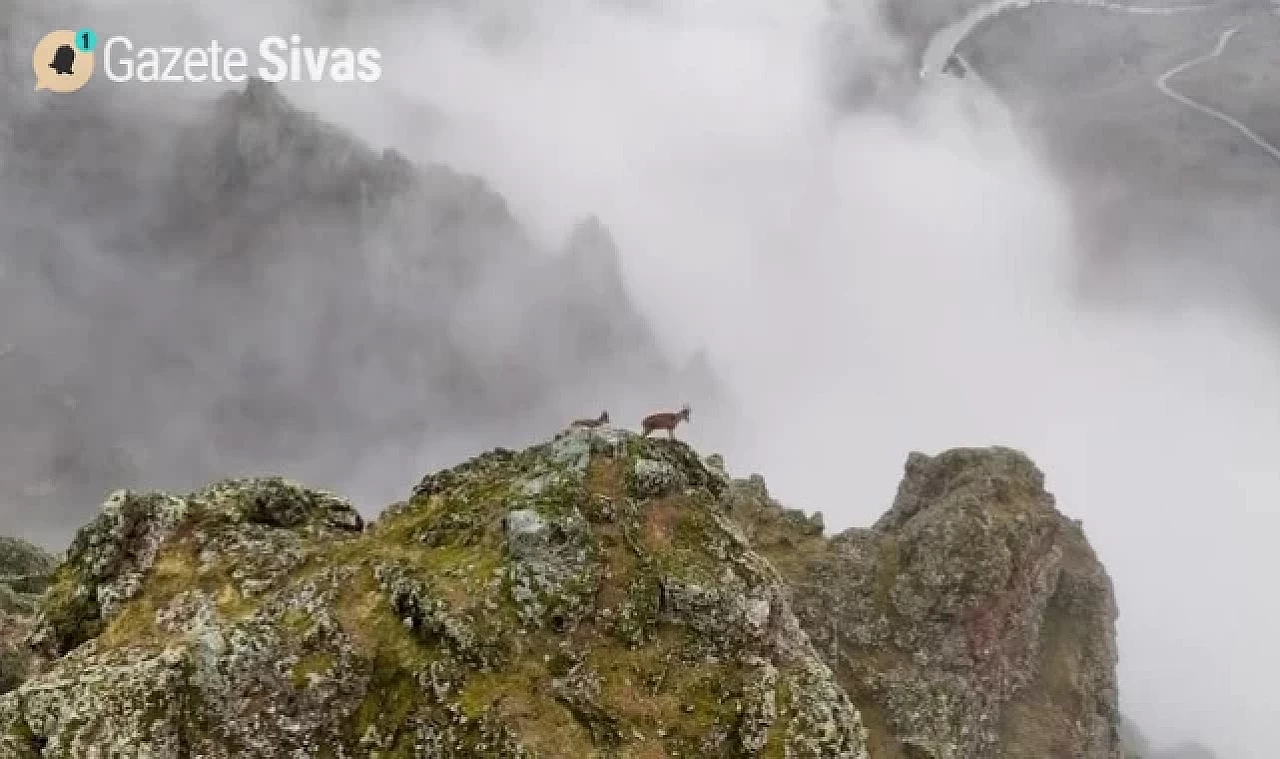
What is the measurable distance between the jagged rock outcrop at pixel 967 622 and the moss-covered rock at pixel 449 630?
2888cm

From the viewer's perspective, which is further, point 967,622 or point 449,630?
point 967,622

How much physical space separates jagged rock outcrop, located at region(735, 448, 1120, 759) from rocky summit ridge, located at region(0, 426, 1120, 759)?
28031 millimetres

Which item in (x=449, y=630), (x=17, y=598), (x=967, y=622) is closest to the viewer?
(x=449, y=630)

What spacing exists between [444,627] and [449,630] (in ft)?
0.40

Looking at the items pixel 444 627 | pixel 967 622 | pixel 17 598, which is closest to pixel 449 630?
pixel 444 627

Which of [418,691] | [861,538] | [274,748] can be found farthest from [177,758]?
[861,538]

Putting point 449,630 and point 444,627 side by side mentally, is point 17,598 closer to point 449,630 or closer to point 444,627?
point 444,627

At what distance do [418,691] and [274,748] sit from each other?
96.3 inches

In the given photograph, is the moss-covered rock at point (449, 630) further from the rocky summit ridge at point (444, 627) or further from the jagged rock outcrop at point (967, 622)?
the jagged rock outcrop at point (967, 622)

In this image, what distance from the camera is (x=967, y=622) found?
4856 centimetres

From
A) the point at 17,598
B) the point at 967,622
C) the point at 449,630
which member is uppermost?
the point at 967,622

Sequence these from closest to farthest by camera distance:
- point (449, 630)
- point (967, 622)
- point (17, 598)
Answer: point (449, 630), point (17, 598), point (967, 622)

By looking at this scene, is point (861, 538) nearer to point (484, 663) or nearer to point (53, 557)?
point (484, 663)

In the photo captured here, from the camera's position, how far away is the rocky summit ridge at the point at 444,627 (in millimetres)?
16141
